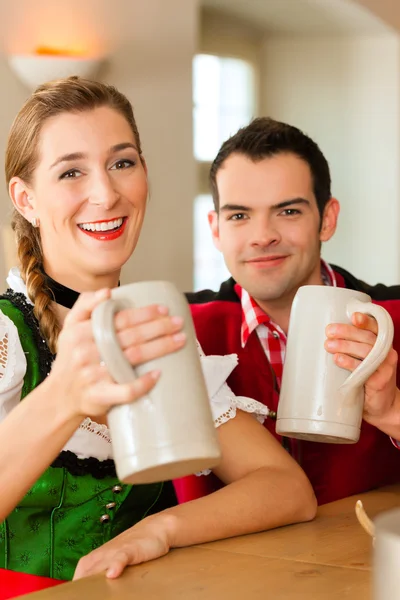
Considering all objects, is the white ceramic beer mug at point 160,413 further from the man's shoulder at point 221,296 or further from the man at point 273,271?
the man's shoulder at point 221,296

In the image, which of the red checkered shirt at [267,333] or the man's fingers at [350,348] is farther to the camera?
the red checkered shirt at [267,333]

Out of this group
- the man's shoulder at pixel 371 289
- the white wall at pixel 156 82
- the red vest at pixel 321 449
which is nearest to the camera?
the red vest at pixel 321 449

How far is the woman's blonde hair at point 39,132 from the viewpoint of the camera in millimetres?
1337

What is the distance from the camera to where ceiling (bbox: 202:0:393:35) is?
5.31 m

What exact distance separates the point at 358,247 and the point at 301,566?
546 centimetres

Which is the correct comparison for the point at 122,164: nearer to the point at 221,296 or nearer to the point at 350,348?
the point at 350,348

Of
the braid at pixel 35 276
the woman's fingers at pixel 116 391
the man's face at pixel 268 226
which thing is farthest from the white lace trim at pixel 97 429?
the man's face at pixel 268 226

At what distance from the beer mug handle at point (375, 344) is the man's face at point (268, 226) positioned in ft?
2.25

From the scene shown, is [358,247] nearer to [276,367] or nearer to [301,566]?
[276,367]

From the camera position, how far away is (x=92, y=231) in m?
1.35

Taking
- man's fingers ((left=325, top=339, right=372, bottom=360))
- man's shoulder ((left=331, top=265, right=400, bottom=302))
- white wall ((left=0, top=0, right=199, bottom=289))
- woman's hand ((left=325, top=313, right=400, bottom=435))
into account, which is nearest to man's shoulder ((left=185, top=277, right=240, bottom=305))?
man's shoulder ((left=331, top=265, right=400, bottom=302))

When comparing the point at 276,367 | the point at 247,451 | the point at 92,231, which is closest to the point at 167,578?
the point at 247,451

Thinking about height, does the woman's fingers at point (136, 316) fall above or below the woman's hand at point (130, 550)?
above

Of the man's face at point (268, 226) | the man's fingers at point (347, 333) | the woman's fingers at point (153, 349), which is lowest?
the man's face at point (268, 226)
